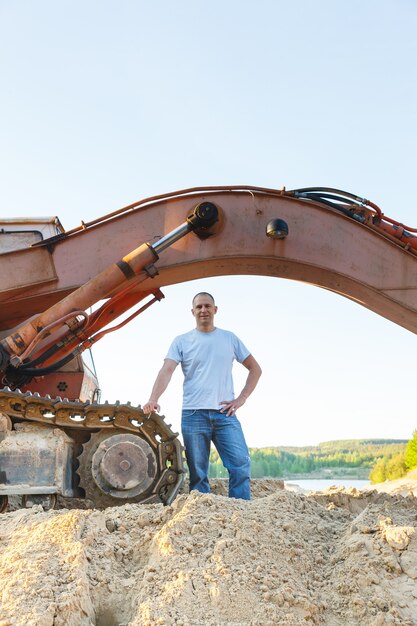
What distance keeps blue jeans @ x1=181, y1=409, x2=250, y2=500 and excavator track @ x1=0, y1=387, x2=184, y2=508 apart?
208 mm

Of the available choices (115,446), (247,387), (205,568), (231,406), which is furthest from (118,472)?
(205,568)

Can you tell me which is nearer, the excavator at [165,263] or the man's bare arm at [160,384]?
the man's bare arm at [160,384]

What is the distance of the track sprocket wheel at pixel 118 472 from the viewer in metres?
5.16

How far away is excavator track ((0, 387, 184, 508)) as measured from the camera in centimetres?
517

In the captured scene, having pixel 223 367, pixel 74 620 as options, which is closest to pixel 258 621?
pixel 74 620

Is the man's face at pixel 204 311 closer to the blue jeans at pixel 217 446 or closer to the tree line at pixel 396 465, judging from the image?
the blue jeans at pixel 217 446

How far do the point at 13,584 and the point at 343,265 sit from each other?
3810mm

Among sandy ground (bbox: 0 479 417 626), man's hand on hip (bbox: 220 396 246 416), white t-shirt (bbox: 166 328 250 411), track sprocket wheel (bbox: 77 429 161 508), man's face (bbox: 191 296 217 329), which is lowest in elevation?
sandy ground (bbox: 0 479 417 626)

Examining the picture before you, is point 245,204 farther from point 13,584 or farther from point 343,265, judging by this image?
point 13,584

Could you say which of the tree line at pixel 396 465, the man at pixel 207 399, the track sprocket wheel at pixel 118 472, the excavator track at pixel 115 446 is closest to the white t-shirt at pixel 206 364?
the man at pixel 207 399

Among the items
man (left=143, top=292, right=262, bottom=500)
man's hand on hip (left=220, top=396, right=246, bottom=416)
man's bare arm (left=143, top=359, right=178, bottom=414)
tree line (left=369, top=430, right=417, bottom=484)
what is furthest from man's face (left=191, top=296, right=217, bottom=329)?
tree line (left=369, top=430, right=417, bottom=484)

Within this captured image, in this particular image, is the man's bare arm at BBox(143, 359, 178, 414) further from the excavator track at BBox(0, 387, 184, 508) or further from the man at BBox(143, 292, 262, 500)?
the excavator track at BBox(0, 387, 184, 508)

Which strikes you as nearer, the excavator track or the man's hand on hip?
the man's hand on hip

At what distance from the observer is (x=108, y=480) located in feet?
16.9
